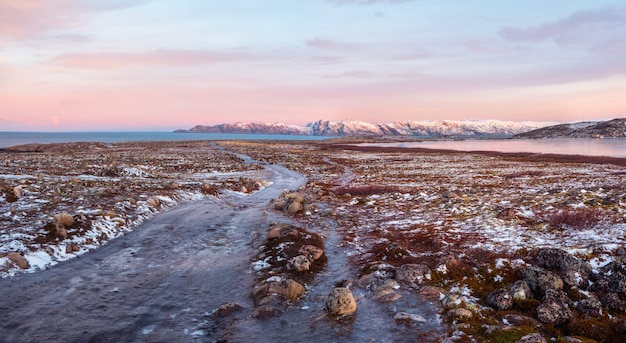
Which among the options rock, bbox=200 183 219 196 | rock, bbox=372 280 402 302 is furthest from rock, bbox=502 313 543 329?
rock, bbox=200 183 219 196

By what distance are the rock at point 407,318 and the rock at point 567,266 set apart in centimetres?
526

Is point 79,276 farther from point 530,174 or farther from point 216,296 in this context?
point 530,174

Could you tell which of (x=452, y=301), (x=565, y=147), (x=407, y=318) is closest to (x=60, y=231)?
(x=407, y=318)

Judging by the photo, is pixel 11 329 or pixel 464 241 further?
pixel 464 241

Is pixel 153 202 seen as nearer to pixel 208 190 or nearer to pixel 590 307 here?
pixel 208 190

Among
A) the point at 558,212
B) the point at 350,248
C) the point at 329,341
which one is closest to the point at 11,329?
the point at 329,341

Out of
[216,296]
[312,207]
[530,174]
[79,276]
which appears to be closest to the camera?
[216,296]

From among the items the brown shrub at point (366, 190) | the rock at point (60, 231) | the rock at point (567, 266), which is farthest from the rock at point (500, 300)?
the brown shrub at point (366, 190)

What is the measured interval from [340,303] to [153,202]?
19.6 meters

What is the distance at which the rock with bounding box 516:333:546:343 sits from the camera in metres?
9.22

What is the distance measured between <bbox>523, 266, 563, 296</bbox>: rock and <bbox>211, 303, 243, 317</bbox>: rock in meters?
9.42

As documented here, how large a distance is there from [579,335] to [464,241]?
837 cm

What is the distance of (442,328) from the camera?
10.7 metres

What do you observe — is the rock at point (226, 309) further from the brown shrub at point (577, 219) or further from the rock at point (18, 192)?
the rock at point (18, 192)
